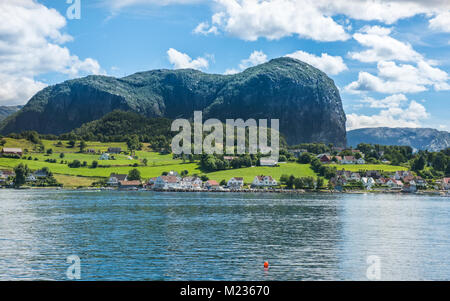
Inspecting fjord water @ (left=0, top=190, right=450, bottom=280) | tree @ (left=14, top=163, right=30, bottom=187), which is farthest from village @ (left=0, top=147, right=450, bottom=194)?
fjord water @ (left=0, top=190, right=450, bottom=280)

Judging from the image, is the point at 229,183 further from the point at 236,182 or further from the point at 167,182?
the point at 167,182

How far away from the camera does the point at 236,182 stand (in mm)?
186250

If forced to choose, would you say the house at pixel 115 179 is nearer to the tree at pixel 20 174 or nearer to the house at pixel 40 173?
the house at pixel 40 173

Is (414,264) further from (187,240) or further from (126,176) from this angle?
(126,176)

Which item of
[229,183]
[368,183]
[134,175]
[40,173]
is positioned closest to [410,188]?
[368,183]

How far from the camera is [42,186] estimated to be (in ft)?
607

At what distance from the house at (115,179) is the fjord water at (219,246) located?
105 meters

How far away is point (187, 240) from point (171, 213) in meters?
34.2

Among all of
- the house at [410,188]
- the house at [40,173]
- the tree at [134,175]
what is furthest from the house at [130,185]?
the house at [410,188]

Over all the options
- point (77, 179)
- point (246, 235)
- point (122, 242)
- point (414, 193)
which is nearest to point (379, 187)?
point (414, 193)

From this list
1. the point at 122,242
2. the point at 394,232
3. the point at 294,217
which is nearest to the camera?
the point at 122,242

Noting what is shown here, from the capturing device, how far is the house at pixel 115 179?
628 feet

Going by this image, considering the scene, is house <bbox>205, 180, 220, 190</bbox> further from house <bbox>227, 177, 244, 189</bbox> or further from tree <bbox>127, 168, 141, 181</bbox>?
tree <bbox>127, 168, 141, 181</bbox>

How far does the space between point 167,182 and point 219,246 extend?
5516 inches
